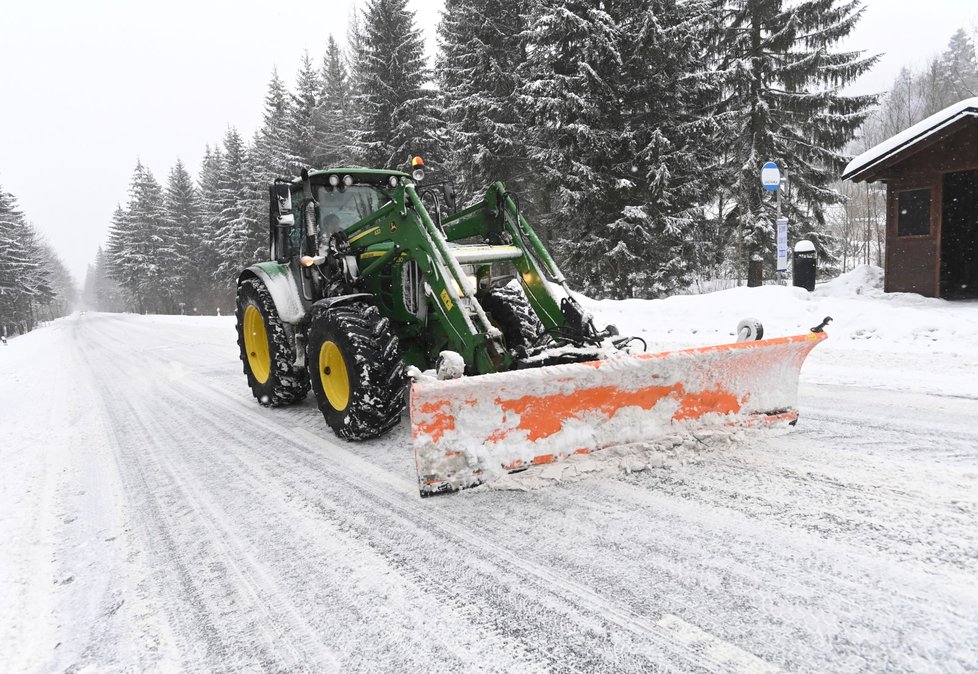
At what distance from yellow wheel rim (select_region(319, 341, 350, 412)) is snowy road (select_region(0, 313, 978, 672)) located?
0.48 metres

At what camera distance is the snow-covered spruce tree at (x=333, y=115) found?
91.6 ft

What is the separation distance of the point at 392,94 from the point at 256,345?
18274 millimetres

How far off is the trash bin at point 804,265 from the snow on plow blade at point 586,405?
10091mm

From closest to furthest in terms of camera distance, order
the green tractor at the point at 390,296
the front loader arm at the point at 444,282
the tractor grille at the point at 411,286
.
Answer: the front loader arm at the point at 444,282, the green tractor at the point at 390,296, the tractor grille at the point at 411,286

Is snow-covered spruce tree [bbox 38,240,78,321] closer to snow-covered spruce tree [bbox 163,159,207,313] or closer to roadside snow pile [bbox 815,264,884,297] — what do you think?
snow-covered spruce tree [bbox 163,159,207,313]

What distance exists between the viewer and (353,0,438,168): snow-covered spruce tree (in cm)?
2200

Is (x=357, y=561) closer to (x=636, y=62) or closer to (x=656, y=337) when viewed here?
(x=656, y=337)

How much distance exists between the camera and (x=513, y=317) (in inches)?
184

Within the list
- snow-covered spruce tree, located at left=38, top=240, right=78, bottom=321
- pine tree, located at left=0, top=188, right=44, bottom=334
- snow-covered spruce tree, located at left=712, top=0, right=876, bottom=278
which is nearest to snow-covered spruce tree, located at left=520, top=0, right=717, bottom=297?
snow-covered spruce tree, located at left=712, top=0, right=876, bottom=278

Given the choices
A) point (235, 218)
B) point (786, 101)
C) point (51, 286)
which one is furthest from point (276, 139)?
point (51, 286)

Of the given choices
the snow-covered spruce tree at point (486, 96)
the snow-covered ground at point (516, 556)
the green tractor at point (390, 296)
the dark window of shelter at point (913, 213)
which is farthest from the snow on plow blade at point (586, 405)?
the snow-covered spruce tree at point (486, 96)

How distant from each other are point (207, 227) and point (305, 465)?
46.9 meters

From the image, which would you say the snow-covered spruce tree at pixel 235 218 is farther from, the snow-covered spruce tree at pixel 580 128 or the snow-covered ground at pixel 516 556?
the snow-covered ground at pixel 516 556

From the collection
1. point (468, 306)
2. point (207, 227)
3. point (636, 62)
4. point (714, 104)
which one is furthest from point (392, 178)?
point (207, 227)
